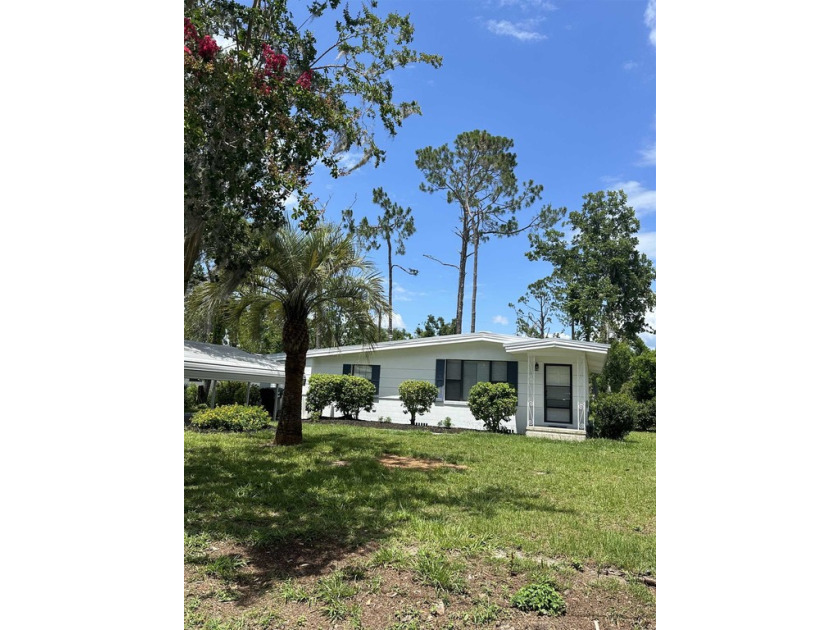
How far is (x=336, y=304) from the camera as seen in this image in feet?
30.5

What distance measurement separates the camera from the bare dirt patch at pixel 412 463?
751 centimetres

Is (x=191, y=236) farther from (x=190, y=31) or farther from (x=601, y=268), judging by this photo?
(x=601, y=268)

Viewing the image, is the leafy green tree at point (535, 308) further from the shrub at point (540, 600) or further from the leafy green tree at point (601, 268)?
the shrub at point (540, 600)

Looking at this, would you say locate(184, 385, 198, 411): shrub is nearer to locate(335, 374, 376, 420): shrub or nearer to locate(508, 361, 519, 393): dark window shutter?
locate(335, 374, 376, 420): shrub

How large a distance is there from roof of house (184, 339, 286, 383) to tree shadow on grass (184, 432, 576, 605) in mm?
3801

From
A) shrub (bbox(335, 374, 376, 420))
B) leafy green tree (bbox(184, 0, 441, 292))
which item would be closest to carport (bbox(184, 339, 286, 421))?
shrub (bbox(335, 374, 376, 420))

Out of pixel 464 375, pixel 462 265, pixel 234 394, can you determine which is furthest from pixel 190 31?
pixel 462 265

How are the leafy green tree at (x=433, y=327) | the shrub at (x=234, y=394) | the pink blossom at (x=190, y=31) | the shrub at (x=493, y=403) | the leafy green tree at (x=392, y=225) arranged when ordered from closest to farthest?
the pink blossom at (x=190, y=31), the shrub at (x=493, y=403), the shrub at (x=234, y=394), the leafy green tree at (x=392, y=225), the leafy green tree at (x=433, y=327)

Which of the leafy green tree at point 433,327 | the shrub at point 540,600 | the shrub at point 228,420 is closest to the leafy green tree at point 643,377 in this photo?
the shrub at point 228,420

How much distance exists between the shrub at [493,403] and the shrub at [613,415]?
A: 2.07m
